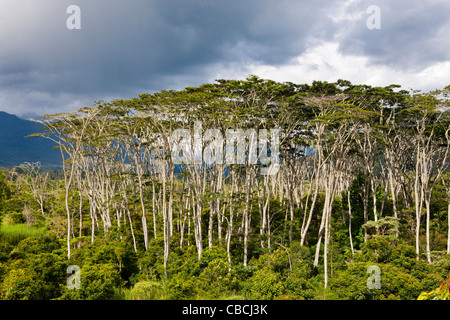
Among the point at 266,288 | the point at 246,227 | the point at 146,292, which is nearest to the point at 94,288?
the point at 146,292

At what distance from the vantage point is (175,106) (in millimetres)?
15828

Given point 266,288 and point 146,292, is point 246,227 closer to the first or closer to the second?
point 266,288

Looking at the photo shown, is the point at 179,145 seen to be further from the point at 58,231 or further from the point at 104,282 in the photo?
the point at 58,231

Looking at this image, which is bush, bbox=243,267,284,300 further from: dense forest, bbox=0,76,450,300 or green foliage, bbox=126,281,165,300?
green foliage, bbox=126,281,165,300

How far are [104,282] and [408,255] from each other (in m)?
17.3

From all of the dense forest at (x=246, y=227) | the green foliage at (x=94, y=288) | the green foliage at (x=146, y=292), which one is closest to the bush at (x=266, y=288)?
the dense forest at (x=246, y=227)

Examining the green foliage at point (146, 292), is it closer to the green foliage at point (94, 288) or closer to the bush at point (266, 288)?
the green foliage at point (94, 288)

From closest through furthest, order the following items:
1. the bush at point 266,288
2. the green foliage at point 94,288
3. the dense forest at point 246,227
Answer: the green foliage at point 94,288 → the bush at point 266,288 → the dense forest at point 246,227
